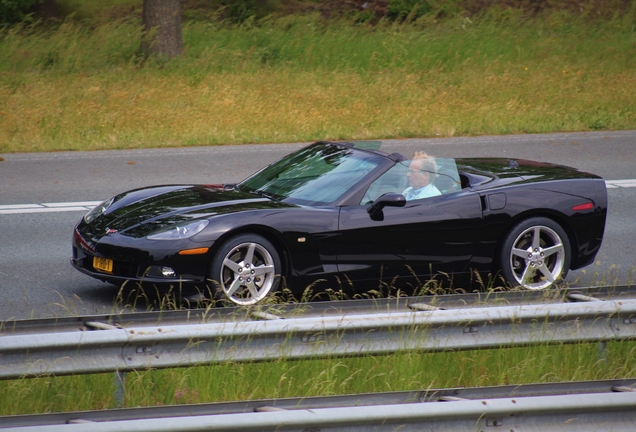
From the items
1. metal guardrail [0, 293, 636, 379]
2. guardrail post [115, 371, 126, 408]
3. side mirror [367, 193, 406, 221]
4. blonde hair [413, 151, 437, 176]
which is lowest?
guardrail post [115, 371, 126, 408]

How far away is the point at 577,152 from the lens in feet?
45.2

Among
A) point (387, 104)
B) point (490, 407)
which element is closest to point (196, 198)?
point (490, 407)

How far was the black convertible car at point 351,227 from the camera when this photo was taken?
638 centimetres

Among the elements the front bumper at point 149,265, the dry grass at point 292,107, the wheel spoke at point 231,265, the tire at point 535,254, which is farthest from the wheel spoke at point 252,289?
the dry grass at point 292,107

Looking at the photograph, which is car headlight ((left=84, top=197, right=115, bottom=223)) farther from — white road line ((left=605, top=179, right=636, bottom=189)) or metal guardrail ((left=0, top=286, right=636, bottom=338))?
white road line ((left=605, top=179, right=636, bottom=189))

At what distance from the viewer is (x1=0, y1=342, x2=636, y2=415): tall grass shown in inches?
181

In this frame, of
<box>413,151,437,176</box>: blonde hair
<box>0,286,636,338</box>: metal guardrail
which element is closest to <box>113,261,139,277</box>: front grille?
<box>0,286,636,338</box>: metal guardrail

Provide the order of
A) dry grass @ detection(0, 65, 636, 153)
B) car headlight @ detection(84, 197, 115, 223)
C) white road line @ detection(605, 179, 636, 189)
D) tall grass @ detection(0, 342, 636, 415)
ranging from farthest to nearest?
dry grass @ detection(0, 65, 636, 153)
white road line @ detection(605, 179, 636, 189)
car headlight @ detection(84, 197, 115, 223)
tall grass @ detection(0, 342, 636, 415)

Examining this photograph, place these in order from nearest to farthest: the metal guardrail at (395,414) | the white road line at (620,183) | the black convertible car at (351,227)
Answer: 1. the metal guardrail at (395,414)
2. the black convertible car at (351,227)
3. the white road line at (620,183)

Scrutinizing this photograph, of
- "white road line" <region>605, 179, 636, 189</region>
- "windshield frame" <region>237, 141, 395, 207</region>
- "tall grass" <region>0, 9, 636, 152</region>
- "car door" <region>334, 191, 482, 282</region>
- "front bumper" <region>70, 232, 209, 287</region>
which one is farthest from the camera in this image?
"tall grass" <region>0, 9, 636, 152</region>

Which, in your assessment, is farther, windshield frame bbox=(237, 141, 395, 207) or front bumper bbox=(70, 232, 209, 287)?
windshield frame bbox=(237, 141, 395, 207)

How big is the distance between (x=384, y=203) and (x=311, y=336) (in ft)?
7.39

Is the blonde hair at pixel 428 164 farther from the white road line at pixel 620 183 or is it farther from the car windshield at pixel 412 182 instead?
the white road line at pixel 620 183

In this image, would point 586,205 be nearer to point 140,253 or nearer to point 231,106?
point 140,253
